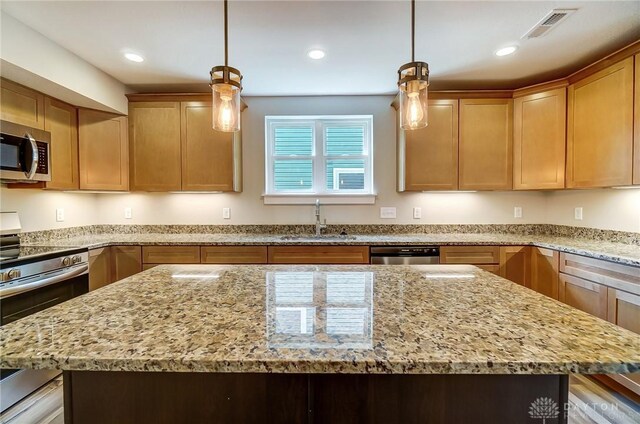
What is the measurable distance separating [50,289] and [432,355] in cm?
258

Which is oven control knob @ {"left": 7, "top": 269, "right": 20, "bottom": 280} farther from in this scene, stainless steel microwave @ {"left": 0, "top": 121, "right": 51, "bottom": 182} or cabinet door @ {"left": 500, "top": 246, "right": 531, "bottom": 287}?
cabinet door @ {"left": 500, "top": 246, "right": 531, "bottom": 287}

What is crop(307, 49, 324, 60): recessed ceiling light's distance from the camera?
2.30 metres

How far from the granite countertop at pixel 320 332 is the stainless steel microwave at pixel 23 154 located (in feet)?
5.52

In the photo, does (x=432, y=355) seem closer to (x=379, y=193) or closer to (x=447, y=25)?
(x=447, y=25)

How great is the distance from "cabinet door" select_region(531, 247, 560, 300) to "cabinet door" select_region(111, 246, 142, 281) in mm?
3648

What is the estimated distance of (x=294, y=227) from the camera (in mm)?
3275

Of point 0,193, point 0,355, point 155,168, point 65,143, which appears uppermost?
point 65,143

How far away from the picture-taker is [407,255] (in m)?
2.67

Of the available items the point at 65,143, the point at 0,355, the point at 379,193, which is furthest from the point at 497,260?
the point at 65,143

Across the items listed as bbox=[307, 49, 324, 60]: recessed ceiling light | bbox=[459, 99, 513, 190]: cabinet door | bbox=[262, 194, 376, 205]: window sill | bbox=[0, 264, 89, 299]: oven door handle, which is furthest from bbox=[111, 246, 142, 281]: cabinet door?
bbox=[459, 99, 513, 190]: cabinet door

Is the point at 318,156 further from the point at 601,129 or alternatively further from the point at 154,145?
the point at 601,129

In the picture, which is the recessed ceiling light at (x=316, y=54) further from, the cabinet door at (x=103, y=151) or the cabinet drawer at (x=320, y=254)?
the cabinet door at (x=103, y=151)

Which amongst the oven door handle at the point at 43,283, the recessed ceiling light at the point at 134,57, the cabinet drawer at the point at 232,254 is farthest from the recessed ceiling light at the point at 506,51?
the oven door handle at the point at 43,283

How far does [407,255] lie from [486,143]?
144 cm
